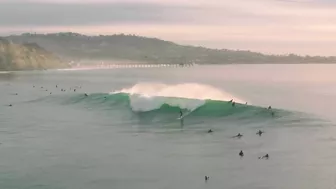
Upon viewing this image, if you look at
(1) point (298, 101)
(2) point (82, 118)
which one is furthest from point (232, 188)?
(1) point (298, 101)

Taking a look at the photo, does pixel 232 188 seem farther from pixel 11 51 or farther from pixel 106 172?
pixel 11 51

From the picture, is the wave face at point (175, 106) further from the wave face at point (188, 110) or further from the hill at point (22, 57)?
the hill at point (22, 57)

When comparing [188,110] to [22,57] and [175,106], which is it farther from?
[22,57]

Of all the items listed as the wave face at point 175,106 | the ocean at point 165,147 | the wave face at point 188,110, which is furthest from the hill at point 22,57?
the ocean at point 165,147

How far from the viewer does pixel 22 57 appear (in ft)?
529

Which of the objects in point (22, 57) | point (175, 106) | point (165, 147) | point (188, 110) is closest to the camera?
point (165, 147)

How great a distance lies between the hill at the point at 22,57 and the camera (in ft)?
499

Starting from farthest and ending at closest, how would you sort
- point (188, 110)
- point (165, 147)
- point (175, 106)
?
point (175, 106)
point (188, 110)
point (165, 147)

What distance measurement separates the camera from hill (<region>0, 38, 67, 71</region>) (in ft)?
499

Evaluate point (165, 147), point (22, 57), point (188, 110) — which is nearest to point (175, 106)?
point (188, 110)

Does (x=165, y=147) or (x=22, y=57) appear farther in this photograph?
(x=22, y=57)

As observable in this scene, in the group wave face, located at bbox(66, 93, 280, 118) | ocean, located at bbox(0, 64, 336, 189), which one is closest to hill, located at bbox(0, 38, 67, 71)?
wave face, located at bbox(66, 93, 280, 118)

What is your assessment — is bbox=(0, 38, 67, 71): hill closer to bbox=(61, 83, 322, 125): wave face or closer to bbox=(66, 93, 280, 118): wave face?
→ bbox=(66, 93, 280, 118): wave face

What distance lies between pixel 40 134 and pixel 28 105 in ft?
72.0
